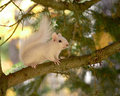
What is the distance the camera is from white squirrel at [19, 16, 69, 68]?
0.70 m

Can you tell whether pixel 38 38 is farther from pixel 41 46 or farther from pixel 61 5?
pixel 61 5

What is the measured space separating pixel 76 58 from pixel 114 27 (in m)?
0.38

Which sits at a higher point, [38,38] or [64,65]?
[38,38]

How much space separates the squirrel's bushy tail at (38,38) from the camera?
2.21 ft

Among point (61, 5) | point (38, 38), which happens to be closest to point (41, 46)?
point (38, 38)

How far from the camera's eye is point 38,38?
730mm

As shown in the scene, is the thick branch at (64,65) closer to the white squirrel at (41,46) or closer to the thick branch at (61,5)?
the white squirrel at (41,46)

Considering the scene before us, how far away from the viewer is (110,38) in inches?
44.7

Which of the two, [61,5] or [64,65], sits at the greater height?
[61,5]

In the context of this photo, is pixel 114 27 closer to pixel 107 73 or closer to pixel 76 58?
pixel 107 73

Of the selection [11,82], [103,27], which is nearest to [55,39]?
[11,82]

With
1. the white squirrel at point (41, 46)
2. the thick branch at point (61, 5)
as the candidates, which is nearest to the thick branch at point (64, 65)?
the white squirrel at point (41, 46)

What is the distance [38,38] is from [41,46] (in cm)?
5

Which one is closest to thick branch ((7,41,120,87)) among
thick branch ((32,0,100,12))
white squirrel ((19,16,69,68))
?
white squirrel ((19,16,69,68))
